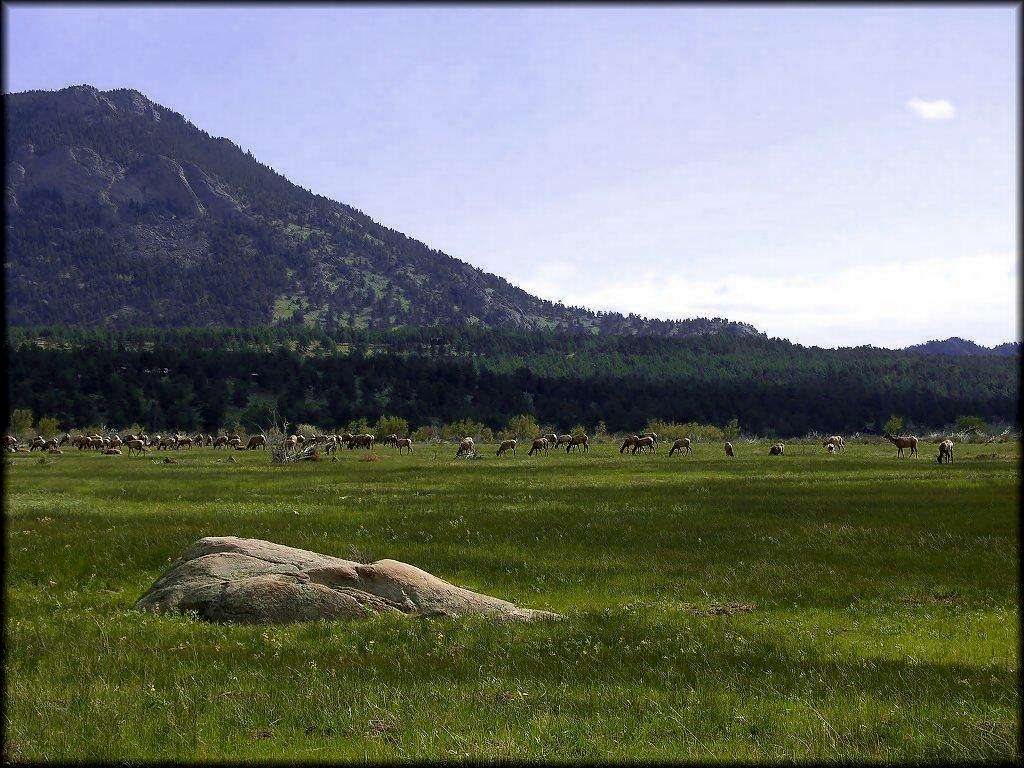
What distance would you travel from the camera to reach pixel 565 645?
41.9 ft

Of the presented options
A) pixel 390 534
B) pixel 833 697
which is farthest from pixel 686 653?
pixel 390 534

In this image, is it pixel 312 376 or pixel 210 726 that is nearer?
pixel 210 726

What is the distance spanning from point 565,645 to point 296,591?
599 cm

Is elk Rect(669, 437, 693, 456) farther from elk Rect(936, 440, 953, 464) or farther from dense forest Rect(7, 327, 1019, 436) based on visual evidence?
dense forest Rect(7, 327, 1019, 436)

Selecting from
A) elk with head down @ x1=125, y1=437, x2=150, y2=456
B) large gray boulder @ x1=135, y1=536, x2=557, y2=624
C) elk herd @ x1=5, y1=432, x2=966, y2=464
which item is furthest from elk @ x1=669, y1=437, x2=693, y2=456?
large gray boulder @ x1=135, y1=536, x2=557, y2=624

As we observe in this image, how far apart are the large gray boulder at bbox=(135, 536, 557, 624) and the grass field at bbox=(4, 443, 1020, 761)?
3.09 feet

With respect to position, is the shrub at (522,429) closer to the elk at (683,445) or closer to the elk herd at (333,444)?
the elk herd at (333,444)

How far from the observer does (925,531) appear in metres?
25.8

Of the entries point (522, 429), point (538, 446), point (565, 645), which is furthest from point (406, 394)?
point (565, 645)

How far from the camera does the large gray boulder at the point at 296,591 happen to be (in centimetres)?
1512

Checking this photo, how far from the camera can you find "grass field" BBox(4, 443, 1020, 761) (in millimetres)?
8820

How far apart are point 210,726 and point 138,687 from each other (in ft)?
6.89

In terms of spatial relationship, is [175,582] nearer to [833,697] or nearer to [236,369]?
[833,697]

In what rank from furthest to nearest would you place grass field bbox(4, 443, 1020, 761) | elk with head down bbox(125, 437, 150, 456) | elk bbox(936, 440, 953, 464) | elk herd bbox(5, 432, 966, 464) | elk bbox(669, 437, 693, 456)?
elk bbox(669, 437, 693, 456), elk with head down bbox(125, 437, 150, 456), elk herd bbox(5, 432, 966, 464), elk bbox(936, 440, 953, 464), grass field bbox(4, 443, 1020, 761)
